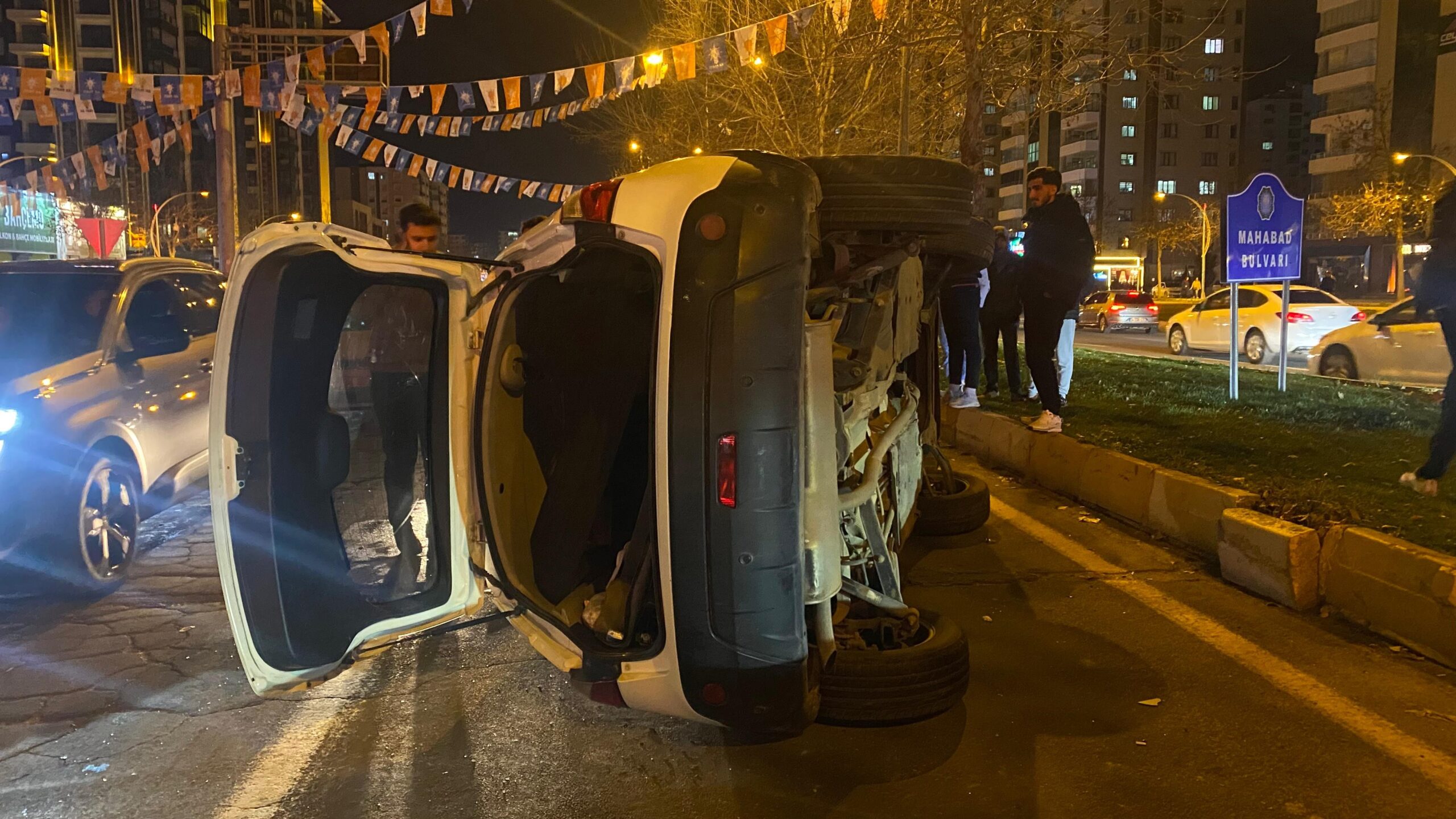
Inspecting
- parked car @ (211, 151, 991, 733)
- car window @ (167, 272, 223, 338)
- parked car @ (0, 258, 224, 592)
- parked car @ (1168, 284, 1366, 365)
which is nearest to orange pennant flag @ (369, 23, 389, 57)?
car window @ (167, 272, 223, 338)

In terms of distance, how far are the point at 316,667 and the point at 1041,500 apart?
5.17 meters

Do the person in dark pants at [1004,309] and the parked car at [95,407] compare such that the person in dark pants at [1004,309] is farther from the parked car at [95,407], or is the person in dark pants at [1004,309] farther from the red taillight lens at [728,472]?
the red taillight lens at [728,472]

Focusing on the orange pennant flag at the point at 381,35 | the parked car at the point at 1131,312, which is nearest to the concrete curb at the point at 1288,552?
the orange pennant flag at the point at 381,35

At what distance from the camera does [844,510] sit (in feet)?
10.3

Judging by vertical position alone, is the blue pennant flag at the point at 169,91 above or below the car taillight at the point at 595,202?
above

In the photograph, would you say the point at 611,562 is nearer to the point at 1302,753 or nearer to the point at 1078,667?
the point at 1078,667

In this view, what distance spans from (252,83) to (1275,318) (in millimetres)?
16525

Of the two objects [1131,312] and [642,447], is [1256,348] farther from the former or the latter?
[642,447]

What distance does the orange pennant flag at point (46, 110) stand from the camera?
14.2m

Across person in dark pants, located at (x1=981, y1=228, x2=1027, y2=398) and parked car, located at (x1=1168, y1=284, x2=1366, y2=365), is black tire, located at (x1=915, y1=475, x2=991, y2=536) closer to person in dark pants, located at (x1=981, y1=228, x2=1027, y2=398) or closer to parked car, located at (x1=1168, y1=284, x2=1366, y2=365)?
person in dark pants, located at (x1=981, y1=228, x2=1027, y2=398)

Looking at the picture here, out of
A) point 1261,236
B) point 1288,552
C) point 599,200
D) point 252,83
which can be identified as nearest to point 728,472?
point 599,200

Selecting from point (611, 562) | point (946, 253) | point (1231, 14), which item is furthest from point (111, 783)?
point (1231, 14)

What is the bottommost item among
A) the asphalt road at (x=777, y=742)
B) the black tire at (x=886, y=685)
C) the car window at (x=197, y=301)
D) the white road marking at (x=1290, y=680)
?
the asphalt road at (x=777, y=742)

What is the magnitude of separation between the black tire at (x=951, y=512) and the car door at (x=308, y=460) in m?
3.17
